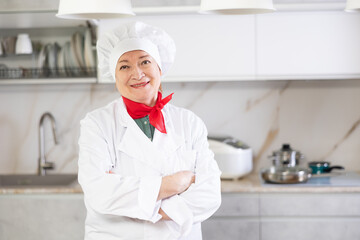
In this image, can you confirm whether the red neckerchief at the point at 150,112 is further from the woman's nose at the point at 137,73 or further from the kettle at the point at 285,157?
the kettle at the point at 285,157

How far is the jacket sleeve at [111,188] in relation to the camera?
2.10m

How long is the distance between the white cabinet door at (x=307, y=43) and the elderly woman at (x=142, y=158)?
1.01 meters

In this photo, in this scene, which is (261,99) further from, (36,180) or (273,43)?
(36,180)

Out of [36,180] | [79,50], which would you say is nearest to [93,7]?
[79,50]

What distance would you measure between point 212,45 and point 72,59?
2.87ft

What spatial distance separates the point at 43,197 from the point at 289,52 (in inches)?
62.9

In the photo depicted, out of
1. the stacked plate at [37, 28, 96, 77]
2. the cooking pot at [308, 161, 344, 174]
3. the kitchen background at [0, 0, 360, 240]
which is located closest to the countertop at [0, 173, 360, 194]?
the kitchen background at [0, 0, 360, 240]

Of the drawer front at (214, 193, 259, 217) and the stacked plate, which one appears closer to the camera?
the drawer front at (214, 193, 259, 217)

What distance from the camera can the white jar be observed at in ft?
11.5

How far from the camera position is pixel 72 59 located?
350 centimetres

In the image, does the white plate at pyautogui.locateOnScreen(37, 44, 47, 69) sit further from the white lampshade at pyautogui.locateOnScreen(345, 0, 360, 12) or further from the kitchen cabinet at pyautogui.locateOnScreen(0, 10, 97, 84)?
the white lampshade at pyautogui.locateOnScreen(345, 0, 360, 12)

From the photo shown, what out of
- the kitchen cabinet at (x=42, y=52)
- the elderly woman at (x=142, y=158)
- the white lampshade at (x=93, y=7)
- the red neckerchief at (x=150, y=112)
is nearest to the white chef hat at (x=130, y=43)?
the elderly woman at (x=142, y=158)

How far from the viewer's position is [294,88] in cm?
365

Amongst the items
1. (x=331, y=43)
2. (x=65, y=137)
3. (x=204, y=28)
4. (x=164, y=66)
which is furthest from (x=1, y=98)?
(x=331, y=43)
